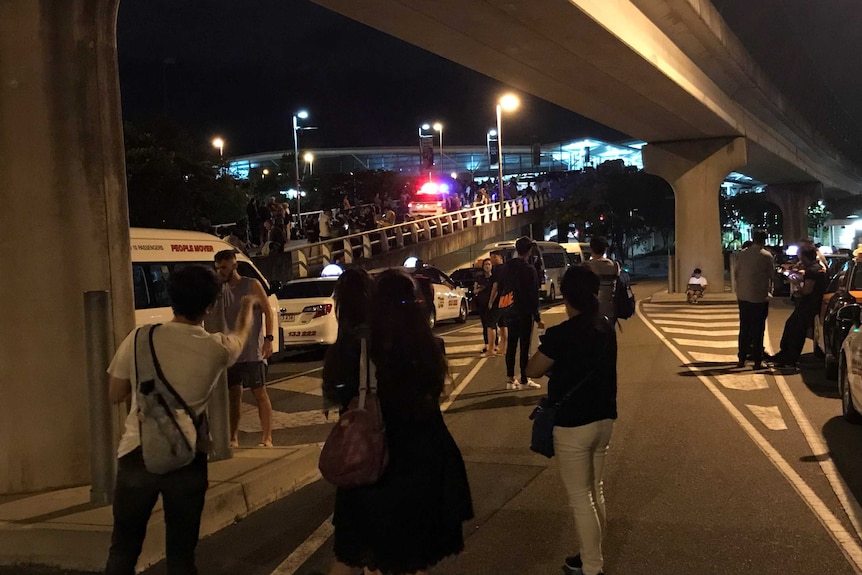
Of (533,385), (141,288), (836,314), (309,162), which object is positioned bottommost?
(533,385)

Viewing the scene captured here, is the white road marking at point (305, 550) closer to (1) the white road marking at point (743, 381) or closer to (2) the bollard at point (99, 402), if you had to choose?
(2) the bollard at point (99, 402)

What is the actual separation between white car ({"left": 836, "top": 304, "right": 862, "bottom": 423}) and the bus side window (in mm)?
8223

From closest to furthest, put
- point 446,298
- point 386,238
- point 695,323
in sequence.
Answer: point 695,323 → point 446,298 → point 386,238

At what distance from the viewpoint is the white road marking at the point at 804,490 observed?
5.09 meters

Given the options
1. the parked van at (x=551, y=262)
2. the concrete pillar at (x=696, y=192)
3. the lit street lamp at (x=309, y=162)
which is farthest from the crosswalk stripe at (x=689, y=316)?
the lit street lamp at (x=309, y=162)

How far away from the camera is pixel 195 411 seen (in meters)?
3.73

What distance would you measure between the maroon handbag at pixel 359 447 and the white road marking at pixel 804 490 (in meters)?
3.13

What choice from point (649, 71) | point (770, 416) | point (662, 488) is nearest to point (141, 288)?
point (662, 488)

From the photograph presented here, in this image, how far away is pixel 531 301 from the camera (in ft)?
34.4

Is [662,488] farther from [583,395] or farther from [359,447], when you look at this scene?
[359,447]

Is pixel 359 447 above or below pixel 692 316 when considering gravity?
above

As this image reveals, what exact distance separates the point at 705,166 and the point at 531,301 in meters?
20.5

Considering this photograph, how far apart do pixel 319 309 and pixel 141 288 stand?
442 cm

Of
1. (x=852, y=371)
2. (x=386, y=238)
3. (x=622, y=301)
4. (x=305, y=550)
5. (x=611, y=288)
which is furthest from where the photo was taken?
(x=386, y=238)
